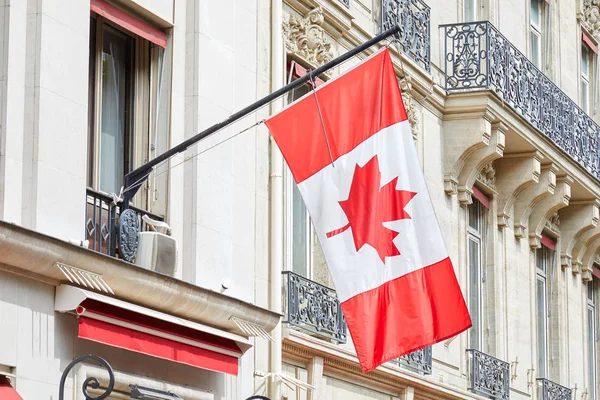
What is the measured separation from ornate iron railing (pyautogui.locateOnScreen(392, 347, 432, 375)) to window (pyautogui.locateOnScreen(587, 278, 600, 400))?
7.44 meters

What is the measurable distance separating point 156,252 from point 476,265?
930 centimetres

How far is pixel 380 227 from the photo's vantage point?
Result: 41.2 feet

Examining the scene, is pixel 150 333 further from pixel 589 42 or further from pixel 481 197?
pixel 589 42

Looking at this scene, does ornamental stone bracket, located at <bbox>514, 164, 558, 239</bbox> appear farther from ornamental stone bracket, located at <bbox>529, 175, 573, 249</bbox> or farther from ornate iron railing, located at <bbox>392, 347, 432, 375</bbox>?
ornate iron railing, located at <bbox>392, 347, 432, 375</bbox>

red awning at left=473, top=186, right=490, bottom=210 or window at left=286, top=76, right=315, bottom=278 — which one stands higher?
red awning at left=473, top=186, right=490, bottom=210

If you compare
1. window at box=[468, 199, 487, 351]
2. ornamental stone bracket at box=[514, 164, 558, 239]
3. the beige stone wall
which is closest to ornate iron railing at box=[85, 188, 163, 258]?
the beige stone wall

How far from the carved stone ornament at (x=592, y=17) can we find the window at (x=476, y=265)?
6320mm

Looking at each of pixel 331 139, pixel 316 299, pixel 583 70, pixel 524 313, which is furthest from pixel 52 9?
pixel 583 70

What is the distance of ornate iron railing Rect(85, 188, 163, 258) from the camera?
13.0m

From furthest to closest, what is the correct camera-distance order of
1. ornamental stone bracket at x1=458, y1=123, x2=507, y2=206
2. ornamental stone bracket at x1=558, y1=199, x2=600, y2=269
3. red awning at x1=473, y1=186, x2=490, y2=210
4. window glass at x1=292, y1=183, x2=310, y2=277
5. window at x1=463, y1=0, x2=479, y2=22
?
1. ornamental stone bracket at x1=558, y1=199, x2=600, y2=269
2. window at x1=463, y1=0, x2=479, y2=22
3. red awning at x1=473, y1=186, x2=490, y2=210
4. ornamental stone bracket at x1=458, y1=123, x2=507, y2=206
5. window glass at x1=292, y1=183, x2=310, y2=277

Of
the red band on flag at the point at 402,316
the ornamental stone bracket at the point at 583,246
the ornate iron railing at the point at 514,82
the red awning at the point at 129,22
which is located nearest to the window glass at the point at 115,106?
the red awning at the point at 129,22

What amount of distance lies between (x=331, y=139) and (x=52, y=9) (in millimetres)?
2245

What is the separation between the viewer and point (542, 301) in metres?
24.5

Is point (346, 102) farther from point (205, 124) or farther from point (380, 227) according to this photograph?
point (205, 124)
